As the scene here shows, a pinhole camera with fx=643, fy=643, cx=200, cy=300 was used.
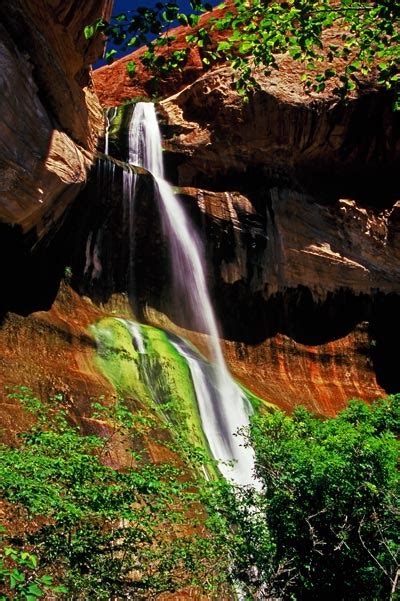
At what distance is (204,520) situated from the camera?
6.85 m

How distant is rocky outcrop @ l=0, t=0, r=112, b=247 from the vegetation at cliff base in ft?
24.0

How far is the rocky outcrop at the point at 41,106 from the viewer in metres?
12.4

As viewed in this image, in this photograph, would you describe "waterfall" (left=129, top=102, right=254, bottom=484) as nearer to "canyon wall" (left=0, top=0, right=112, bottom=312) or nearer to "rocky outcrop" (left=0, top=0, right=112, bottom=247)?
"canyon wall" (left=0, top=0, right=112, bottom=312)

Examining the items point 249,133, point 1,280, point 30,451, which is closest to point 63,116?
point 1,280

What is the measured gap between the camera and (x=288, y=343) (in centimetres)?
2220

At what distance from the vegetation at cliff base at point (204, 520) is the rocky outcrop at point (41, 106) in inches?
288

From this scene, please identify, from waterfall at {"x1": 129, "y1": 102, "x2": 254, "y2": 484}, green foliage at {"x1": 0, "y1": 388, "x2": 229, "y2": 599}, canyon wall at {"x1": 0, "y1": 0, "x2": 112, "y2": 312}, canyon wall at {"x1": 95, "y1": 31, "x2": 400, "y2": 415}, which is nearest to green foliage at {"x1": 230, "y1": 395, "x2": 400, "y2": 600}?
green foliage at {"x1": 0, "y1": 388, "x2": 229, "y2": 599}

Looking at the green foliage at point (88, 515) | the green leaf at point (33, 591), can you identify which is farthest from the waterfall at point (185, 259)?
the green leaf at point (33, 591)

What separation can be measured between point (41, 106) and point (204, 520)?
32.3 ft

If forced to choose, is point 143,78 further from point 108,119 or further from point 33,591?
point 33,591

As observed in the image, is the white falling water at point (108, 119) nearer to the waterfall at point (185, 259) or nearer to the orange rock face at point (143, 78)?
the waterfall at point (185, 259)

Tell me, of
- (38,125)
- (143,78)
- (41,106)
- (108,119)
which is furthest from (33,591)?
(143,78)

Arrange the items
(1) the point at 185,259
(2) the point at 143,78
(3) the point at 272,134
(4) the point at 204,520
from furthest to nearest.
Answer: (2) the point at 143,78 → (3) the point at 272,134 → (1) the point at 185,259 → (4) the point at 204,520

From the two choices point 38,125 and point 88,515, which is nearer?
point 88,515
